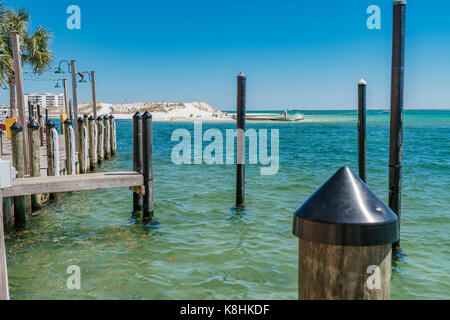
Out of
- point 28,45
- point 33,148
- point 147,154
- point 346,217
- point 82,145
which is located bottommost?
point 82,145

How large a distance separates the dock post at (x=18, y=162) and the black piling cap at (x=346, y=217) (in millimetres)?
8186

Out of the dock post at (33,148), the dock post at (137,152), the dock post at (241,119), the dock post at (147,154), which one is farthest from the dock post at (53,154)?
the dock post at (241,119)

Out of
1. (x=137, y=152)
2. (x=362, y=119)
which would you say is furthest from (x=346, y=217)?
(x=137, y=152)

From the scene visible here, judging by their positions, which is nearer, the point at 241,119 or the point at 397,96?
the point at 397,96

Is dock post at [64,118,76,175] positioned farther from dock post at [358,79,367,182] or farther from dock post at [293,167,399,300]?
dock post at [293,167,399,300]

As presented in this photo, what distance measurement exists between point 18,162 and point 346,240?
27.6 feet

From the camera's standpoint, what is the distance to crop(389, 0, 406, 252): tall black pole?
21.8 feet

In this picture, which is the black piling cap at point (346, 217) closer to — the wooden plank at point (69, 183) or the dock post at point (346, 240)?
the dock post at point (346, 240)

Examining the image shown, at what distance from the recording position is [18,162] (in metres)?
8.80

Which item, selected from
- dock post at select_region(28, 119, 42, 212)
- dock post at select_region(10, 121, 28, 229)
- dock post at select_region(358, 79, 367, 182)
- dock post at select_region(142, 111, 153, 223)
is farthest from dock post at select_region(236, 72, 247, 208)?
dock post at select_region(10, 121, 28, 229)

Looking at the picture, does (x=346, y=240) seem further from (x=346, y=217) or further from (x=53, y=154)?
(x=53, y=154)

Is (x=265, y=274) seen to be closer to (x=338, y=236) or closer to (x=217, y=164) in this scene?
(x=338, y=236)

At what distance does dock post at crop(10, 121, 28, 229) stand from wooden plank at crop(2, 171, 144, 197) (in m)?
0.61
